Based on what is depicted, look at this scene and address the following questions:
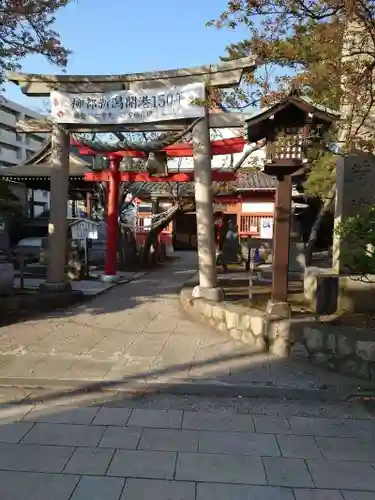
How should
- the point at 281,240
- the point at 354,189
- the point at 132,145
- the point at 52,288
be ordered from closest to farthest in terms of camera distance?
1. the point at 281,240
2. the point at 354,189
3. the point at 52,288
4. the point at 132,145

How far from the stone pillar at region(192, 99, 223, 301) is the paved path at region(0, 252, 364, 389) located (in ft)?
2.91

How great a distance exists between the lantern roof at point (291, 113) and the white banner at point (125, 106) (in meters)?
2.56

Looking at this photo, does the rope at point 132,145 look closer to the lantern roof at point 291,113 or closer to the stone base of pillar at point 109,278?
the lantern roof at point 291,113

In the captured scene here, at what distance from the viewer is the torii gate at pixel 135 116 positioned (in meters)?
9.18

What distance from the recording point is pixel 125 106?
9.91m

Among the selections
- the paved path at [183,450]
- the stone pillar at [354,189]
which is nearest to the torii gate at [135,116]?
the stone pillar at [354,189]

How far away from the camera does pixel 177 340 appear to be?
733cm

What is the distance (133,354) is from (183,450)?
2.77 metres

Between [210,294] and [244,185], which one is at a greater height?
[244,185]

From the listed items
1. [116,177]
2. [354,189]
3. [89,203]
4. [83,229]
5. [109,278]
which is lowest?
[109,278]

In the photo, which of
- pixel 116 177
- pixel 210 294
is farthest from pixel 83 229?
pixel 210 294

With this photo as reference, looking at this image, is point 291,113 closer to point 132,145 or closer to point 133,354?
point 133,354

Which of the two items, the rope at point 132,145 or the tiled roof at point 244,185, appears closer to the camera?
the rope at point 132,145

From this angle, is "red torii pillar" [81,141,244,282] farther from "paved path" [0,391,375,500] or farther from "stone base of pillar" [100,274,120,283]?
"paved path" [0,391,375,500]
